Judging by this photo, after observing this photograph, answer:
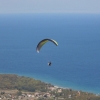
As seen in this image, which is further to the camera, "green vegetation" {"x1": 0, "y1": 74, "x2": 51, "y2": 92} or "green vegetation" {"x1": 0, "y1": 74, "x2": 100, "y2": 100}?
"green vegetation" {"x1": 0, "y1": 74, "x2": 51, "y2": 92}

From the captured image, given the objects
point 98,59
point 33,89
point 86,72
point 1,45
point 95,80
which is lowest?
point 33,89

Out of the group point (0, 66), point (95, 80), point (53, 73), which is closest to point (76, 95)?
point (95, 80)

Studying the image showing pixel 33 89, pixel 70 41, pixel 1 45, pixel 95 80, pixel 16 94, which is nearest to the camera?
pixel 16 94

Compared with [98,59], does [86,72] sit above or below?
below

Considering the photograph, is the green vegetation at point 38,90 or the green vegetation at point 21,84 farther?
the green vegetation at point 21,84

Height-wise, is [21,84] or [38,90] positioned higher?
[21,84]

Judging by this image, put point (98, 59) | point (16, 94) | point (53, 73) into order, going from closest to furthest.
A: 1. point (16, 94)
2. point (53, 73)
3. point (98, 59)

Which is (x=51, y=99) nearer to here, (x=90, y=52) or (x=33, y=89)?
(x=33, y=89)

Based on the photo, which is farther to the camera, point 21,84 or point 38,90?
point 21,84
